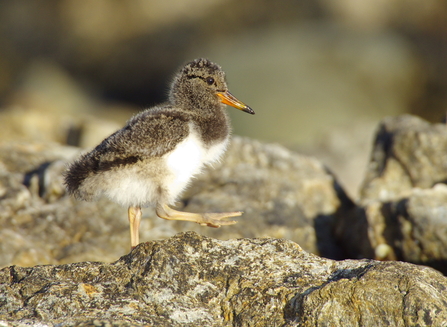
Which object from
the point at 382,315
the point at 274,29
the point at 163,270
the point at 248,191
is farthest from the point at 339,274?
the point at 274,29

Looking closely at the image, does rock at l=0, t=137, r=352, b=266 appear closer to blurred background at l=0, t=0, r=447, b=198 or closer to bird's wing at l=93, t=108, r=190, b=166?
bird's wing at l=93, t=108, r=190, b=166

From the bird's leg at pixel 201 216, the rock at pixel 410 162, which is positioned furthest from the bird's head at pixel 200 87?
the rock at pixel 410 162

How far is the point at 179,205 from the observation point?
6.29m

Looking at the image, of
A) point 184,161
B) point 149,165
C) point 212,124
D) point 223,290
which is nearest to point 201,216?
point 184,161

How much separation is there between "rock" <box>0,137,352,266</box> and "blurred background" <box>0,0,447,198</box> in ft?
19.4

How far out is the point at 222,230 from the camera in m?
5.86

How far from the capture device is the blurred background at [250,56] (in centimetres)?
1580

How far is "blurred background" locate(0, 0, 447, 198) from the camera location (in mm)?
15805

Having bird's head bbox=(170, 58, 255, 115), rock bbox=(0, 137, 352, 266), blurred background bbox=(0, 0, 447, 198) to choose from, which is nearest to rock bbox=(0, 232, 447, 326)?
bird's head bbox=(170, 58, 255, 115)

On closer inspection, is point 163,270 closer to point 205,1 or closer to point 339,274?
point 339,274

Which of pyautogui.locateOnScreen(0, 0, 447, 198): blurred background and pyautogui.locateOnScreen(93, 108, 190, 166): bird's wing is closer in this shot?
pyautogui.locateOnScreen(93, 108, 190, 166): bird's wing

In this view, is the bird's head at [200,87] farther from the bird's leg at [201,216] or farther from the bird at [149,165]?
the bird's leg at [201,216]

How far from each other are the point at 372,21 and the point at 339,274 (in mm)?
17774

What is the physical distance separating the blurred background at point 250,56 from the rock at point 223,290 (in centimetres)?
910
